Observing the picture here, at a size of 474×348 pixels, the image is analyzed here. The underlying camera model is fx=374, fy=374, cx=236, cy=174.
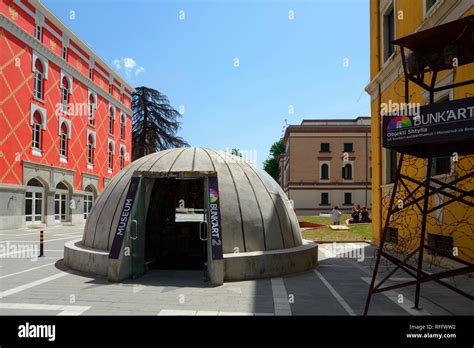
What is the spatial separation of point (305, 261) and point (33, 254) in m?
11.5

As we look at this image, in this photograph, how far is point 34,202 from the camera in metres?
31.6

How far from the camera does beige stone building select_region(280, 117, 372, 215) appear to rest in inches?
2194

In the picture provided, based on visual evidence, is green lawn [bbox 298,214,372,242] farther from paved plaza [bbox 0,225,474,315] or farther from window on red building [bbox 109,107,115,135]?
window on red building [bbox 109,107,115,135]

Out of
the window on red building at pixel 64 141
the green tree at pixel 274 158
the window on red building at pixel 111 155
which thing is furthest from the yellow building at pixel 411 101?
the green tree at pixel 274 158

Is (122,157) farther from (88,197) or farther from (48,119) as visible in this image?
(48,119)

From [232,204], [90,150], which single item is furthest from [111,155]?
[232,204]

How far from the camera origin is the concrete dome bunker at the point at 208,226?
1073 centimetres

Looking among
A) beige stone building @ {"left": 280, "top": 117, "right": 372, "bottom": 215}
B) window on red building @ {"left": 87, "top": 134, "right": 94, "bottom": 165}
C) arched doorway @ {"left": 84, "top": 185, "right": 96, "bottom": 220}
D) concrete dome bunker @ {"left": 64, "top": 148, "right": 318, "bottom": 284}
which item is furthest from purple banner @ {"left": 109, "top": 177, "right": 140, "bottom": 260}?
beige stone building @ {"left": 280, "top": 117, "right": 372, "bottom": 215}
